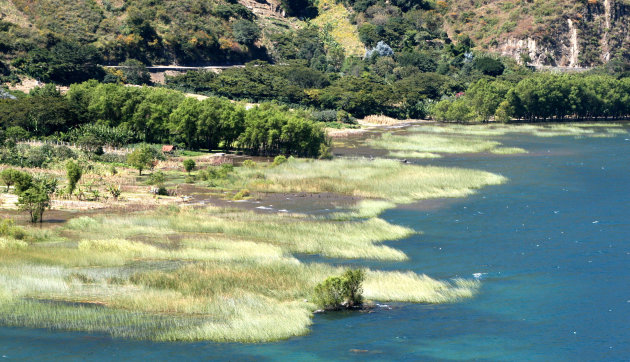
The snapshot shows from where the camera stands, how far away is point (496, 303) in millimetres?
58344

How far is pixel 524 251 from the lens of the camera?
74.6 m

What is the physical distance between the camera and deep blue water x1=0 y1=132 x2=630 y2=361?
4744cm

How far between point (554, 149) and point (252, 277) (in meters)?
110

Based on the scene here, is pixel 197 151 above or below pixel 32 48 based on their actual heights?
below

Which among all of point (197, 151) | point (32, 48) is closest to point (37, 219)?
point (197, 151)

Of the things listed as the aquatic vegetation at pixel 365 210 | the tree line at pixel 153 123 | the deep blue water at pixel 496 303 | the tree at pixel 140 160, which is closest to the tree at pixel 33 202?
the aquatic vegetation at pixel 365 210

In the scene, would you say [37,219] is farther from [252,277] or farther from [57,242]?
[252,277]

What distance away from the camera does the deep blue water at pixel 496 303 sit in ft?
156

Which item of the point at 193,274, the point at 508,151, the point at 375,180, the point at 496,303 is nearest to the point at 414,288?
the point at 496,303

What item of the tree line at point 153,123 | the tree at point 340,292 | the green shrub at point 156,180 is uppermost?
the tree line at point 153,123

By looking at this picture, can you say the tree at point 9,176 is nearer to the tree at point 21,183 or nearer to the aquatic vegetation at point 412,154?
the tree at point 21,183

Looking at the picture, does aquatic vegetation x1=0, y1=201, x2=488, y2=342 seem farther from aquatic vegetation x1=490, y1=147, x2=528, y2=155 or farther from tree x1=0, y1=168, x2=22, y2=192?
aquatic vegetation x1=490, y1=147, x2=528, y2=155

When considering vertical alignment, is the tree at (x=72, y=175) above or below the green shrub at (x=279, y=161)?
above

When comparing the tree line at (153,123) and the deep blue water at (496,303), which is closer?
the deep blue water at (496,303)
